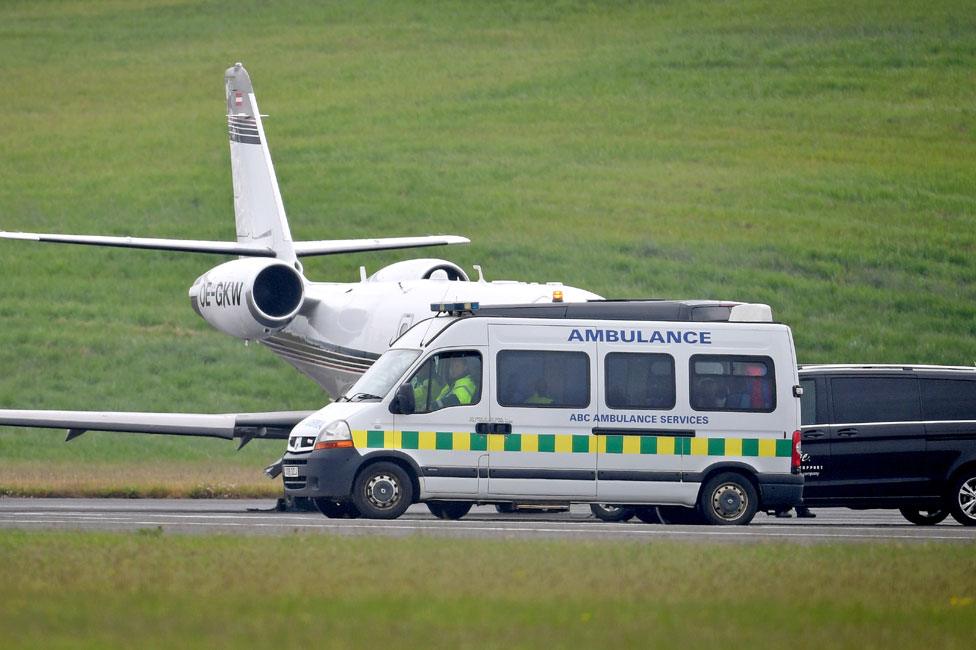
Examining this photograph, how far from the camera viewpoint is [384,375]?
20.1m

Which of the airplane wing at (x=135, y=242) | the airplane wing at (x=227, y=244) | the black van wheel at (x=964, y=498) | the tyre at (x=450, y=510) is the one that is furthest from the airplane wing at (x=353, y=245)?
the black van wheel at (x=964, y=498)

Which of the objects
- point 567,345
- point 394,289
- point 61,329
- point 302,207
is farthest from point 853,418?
point 302,207

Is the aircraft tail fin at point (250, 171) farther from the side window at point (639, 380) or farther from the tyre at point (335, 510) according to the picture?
the side window at point (639, 380)

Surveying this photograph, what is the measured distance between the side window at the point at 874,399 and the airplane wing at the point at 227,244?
35.0 feet

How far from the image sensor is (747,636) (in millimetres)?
10367

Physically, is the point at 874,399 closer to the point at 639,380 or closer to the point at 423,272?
the point at 639,380

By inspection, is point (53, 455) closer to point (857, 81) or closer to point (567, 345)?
point (567, 345)

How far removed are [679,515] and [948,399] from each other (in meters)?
3.75

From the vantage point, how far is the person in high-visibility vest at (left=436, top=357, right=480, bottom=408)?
19.6 meters

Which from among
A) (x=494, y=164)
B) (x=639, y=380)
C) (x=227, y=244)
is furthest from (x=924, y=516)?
(x=494, y=164)

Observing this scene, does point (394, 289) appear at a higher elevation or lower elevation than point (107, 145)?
lower

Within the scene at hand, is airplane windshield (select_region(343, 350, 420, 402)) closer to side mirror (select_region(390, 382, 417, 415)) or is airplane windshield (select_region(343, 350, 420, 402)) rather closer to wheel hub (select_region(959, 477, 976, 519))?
side mirror (select_region(390, 382, 417, 415))

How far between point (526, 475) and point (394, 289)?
796cm

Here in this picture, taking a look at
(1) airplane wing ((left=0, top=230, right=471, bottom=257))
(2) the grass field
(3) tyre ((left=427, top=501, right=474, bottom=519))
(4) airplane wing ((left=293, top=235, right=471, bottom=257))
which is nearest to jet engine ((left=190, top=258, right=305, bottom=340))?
(1) airplane wing ((left=0, top=230, right=471, bottom=257))
